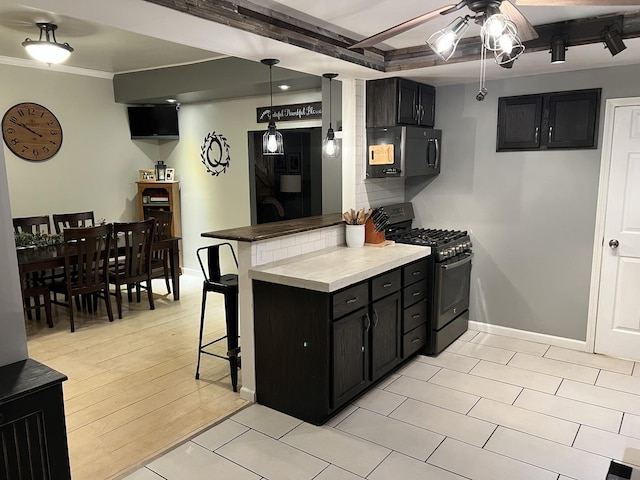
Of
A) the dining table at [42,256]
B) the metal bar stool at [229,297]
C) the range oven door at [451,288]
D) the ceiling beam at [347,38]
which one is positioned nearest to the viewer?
the ceiling beam at [347,38]

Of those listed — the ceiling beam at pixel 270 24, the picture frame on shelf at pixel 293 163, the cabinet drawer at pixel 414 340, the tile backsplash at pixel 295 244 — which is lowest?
the cabinet drawer at pixel 414 340

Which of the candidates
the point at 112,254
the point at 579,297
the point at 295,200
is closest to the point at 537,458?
the point at 579,297

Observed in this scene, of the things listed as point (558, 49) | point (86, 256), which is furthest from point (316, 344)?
point (86, 256)

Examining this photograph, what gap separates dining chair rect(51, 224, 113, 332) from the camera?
450cm

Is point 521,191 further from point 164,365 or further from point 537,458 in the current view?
point 164,365

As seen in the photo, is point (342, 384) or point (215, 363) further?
point (215, 363)

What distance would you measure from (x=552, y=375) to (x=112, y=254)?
4.32 meters

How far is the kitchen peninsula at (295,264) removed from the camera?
9.64 ft

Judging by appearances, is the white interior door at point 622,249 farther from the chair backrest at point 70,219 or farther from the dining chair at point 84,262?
the chair backrest at point 70,219

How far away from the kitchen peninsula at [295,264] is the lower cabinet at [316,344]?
4cm

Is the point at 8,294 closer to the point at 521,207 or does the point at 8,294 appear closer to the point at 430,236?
the point at 430,236

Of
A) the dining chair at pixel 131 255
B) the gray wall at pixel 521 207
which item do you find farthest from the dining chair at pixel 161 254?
the gray wall at pixel 521 207

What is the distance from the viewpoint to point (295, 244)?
3.52 metres

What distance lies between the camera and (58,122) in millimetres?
5828
